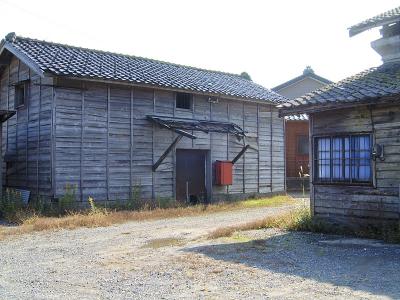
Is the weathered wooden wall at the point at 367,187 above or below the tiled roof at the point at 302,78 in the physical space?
below

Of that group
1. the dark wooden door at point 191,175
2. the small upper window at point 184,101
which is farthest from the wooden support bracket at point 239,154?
the small upper window at point 184,101

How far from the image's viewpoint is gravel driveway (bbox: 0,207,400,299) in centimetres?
547

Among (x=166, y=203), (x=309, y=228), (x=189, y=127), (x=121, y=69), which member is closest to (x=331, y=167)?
(x=309, y=228)

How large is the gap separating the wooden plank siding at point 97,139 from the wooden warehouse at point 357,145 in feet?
21.2

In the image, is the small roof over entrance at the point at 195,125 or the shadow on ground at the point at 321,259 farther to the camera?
the small roof over entrance at the point at 195,125

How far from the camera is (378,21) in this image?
437 inches

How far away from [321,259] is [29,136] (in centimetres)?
1108

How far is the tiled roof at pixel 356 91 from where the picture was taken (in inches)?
341

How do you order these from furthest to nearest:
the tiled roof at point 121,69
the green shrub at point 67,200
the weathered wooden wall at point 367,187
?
the tiled roof at point 121,69 → the green shrub at point 67,200 → the weathered wooden wall at point 367,187

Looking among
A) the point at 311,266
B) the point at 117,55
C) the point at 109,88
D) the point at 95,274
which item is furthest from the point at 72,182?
the point at 311,266

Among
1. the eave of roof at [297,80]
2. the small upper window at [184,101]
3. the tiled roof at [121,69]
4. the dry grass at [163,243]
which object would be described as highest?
the eave of roof at [297,80]

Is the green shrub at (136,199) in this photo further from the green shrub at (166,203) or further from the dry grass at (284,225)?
the dry grass at (284,225)

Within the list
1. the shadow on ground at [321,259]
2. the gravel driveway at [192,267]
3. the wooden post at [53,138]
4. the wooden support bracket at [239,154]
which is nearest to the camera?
the gravel driveway at [192,267]

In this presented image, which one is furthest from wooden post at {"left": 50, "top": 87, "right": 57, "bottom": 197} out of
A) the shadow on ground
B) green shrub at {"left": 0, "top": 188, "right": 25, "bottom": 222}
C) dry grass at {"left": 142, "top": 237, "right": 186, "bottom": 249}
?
the shadow on ground
